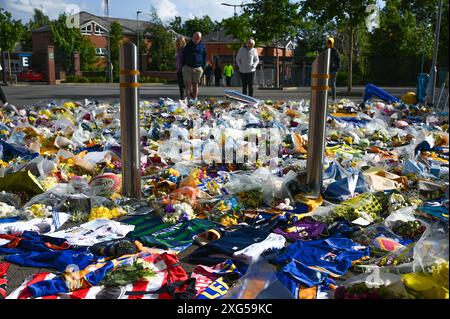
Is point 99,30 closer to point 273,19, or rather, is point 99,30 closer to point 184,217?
point 273,19

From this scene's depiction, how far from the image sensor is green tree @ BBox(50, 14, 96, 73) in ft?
161

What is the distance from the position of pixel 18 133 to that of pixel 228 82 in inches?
1214

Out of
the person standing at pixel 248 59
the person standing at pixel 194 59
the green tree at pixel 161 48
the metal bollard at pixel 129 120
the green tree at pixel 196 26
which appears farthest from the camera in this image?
the green tree at pixel 196 26

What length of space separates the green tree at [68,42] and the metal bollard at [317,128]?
49334 millimetres

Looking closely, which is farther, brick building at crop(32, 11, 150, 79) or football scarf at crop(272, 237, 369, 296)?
brick building at crop(32, 11, 150, 79)

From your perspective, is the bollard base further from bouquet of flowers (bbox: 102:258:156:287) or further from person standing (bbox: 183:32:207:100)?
person standing (bbox: 183:32:207:100)

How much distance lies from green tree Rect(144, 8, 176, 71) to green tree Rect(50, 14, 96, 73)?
743 centimetres

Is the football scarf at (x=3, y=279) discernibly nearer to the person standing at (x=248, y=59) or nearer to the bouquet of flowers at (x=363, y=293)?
the bouquet of flowers at (x=363, y=293)

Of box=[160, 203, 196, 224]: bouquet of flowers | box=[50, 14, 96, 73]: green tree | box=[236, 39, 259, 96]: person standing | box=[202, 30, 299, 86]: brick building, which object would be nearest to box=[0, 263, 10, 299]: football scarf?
box=[160, 203, 196, 224]: bouquet of flowers

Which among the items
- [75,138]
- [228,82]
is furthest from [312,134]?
[228,82]

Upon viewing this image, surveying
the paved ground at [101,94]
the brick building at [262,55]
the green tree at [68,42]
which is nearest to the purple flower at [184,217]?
the paved ground at [101,94]

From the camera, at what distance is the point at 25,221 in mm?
3783

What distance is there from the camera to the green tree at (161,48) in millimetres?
52375

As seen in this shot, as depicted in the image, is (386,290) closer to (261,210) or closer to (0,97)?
(261,210)
